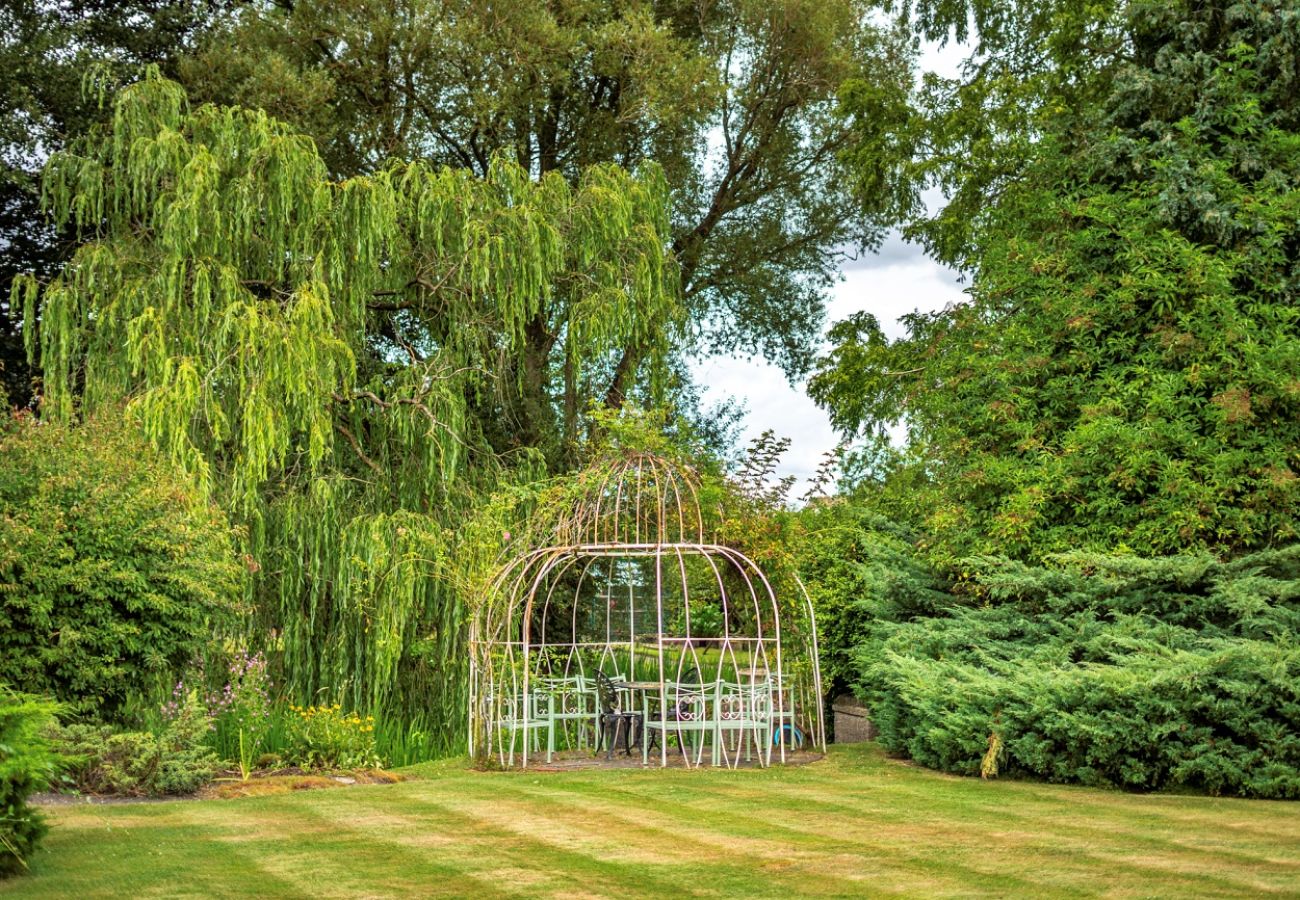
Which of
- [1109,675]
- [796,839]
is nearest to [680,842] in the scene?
[796,839]

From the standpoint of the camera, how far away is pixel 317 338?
1418 centimetres

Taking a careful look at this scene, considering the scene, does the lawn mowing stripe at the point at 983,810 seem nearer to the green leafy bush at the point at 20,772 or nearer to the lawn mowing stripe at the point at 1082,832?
the lawn mowing stripe at the point at 1082,832

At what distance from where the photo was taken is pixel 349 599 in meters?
14.4

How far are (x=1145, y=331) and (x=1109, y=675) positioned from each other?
14.2ft

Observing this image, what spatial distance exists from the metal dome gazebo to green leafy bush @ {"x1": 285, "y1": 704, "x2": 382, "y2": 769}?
1069 millimetres

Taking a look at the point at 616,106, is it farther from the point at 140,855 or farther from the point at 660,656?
the point at 140,855

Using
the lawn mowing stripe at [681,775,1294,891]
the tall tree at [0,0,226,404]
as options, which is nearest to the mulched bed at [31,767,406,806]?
the lawn mowing stripe at [681,775,1294,891]

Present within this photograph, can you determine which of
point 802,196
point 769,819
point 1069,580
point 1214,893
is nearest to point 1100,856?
point 1214,893

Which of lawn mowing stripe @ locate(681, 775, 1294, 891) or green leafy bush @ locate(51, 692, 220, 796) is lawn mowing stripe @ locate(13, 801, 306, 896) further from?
lawn mowing stripe @ locate(681, 775, 1294, 891)

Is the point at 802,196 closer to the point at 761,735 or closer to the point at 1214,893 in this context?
the point at 761,735

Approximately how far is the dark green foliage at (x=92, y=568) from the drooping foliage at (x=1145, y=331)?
23.0ft

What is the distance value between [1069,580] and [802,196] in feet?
44.2

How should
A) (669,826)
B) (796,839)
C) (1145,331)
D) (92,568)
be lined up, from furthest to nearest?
(1145,331)
(92,568)
(669,826)
(796,839)

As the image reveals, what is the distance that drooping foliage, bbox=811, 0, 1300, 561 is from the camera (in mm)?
11852
